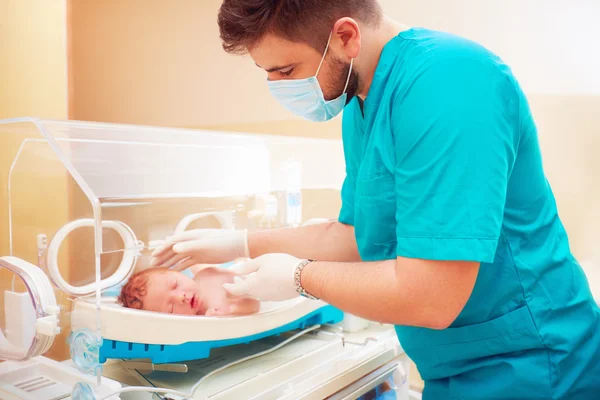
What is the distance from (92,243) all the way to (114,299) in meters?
0.26

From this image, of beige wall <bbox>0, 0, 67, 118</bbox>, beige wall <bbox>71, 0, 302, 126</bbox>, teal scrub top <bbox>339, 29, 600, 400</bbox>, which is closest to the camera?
teal scrub top <bbox>339, 29, 600, 400</bbox>

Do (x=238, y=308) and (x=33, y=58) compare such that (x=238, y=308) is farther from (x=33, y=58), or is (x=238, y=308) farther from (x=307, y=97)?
(x=33, y=58)

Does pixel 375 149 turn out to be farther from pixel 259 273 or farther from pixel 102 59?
pixel 102 59

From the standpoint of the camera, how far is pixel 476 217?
85 cm

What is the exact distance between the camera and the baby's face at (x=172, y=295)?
134 cm

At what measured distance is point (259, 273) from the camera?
1185 millimetres

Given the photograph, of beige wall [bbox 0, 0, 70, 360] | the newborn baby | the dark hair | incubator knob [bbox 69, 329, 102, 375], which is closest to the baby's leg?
the newborn baby

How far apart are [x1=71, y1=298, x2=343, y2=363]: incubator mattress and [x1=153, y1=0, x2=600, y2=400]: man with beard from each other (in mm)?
144

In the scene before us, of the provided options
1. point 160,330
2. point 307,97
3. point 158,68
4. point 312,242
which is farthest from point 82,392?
point 158,68

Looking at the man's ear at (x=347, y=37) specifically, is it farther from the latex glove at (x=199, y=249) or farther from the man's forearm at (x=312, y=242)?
the latex glove at (x=199, y=249)

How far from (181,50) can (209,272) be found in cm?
203

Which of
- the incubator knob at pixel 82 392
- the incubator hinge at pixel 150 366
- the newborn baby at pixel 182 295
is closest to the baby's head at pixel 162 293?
the newborn baby at pixel 182 295

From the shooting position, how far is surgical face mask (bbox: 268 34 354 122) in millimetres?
1122

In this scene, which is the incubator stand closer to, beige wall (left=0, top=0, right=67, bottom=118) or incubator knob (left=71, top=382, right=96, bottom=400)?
incubator knob (left=71, top=382, right=96, bottom=400)
